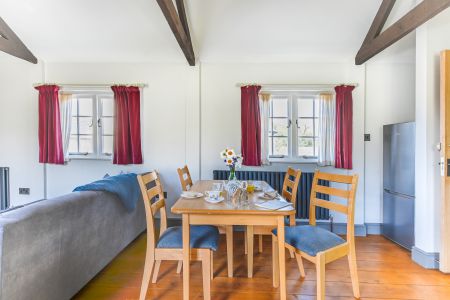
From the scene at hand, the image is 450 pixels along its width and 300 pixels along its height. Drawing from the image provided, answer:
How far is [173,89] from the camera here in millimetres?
3404

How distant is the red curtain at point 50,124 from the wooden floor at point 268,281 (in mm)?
1847

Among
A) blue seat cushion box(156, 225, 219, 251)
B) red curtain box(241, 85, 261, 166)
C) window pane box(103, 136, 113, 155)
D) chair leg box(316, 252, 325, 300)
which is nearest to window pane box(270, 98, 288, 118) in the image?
red curtain box(241, 85, 261, 166)

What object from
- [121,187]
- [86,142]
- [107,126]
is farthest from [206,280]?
[86,142]

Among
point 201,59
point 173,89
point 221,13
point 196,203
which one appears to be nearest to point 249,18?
point 221,13

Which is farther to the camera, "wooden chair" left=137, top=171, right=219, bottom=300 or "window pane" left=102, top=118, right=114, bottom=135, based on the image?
"window pane" left=102, top=118, right=114, bottom=135

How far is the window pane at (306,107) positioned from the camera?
338 centimetres

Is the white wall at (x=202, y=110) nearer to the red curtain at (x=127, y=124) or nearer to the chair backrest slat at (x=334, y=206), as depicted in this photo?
the red curtain at (x=127, y=124)

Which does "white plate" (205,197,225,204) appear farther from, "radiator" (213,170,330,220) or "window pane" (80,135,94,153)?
"window pane" (80,135,94,153)

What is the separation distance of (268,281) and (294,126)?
79.3 inches

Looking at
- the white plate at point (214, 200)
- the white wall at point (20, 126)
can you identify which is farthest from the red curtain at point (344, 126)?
the white wall at point (20, 126)

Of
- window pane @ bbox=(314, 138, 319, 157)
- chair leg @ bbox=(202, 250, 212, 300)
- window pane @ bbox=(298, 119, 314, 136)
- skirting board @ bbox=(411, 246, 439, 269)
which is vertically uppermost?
window pane @ bbox=(298, 119, 314, 136)

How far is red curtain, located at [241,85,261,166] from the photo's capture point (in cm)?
322

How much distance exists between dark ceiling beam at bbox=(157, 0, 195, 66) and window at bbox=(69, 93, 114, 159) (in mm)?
1348

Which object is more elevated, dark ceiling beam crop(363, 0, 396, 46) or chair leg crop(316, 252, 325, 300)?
dark ceiling beam crop(363, 0, 396, 46)
